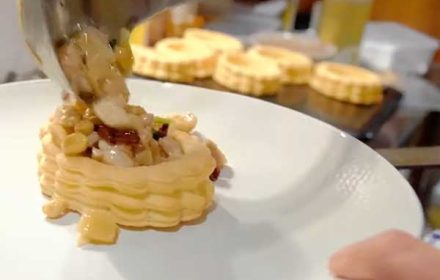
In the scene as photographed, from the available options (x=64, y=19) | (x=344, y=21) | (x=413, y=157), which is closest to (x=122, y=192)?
(x=64, y=19)

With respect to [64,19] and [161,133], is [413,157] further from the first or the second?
[64,19]

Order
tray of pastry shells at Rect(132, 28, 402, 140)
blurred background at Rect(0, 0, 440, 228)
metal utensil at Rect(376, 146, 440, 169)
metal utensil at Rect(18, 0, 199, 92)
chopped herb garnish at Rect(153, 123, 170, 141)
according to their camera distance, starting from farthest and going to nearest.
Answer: tray of pastry shells at Rect(132, 28, 402, 140)
blurred background at Rect(0, 0, 440, 228)
metal utensil at Rect(376, 146, 440, 169)
chopped herb garnish at Rect(153, 123, 170, 141)
metal utensil at Rect(18, 0, 199, 92)

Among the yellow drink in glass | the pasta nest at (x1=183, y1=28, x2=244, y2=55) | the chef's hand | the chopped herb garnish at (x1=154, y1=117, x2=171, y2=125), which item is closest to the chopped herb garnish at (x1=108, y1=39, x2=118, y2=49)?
the chopped herb garnish at (x1=154, y1=117, x2=171, y2=125)

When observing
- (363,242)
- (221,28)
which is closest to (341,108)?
(221,28)

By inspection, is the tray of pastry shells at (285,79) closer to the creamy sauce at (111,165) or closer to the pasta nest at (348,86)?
the pasta nest at (348,86)

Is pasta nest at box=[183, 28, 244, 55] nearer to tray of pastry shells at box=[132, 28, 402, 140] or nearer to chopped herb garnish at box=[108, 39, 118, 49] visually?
tray of pastry shells at box=[132, 28, 402, 140]

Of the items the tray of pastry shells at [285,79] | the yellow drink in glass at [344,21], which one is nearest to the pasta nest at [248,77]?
the tray of pastry shells at [285,79]
